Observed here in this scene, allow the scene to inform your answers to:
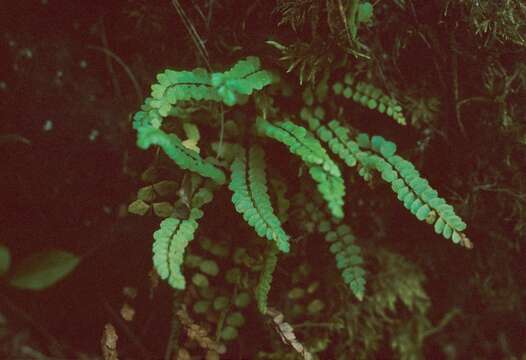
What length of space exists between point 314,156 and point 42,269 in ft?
4.68

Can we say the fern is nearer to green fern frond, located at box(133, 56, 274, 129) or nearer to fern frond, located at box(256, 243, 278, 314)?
fern frond, located at box(256, 243, 278, 314)

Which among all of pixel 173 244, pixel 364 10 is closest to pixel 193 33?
pixel 364 10

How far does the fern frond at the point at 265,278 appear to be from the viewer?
229 cm

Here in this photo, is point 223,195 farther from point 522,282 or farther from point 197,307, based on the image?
point 522,282

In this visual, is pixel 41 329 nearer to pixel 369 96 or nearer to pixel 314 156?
pixel 314 156

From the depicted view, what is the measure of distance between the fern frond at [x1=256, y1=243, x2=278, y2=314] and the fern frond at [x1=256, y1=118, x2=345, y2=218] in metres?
0.38

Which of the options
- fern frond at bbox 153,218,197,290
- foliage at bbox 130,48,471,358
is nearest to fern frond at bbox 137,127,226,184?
foliage at bbox 130,48,471,358

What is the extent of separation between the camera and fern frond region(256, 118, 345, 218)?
2068 millimetres

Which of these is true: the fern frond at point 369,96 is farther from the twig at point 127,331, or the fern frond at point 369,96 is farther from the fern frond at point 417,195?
the twig at point 127,331

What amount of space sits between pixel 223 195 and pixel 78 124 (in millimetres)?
870

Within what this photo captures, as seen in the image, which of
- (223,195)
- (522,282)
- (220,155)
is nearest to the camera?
(220,155)

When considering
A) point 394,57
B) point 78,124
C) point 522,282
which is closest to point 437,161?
point 394,57

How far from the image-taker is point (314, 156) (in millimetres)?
2064

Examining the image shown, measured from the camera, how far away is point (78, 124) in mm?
2674
